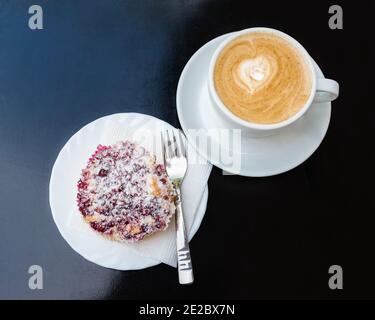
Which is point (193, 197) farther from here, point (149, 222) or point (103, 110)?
point (103, 110)

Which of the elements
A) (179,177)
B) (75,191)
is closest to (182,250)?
(179,177)

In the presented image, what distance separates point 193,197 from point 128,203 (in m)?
0.16

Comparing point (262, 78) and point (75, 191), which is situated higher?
point (262, 78)

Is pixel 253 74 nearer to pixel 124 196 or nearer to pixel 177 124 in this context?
pixel 177 124

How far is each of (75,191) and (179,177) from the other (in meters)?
0.23

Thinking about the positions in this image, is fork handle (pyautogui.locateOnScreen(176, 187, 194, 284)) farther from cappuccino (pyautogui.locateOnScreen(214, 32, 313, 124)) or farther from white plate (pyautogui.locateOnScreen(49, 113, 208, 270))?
cappuccino (pyautogui.locateOnScreen(214, 32, 313, 124))

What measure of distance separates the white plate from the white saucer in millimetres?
73

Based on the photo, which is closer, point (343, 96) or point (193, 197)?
point (193, 197)

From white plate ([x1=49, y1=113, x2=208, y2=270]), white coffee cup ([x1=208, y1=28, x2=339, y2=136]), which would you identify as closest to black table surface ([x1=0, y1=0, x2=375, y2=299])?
white plate ([x1=49, y1=113, x2=208, y2=270])

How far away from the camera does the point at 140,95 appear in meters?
1.20

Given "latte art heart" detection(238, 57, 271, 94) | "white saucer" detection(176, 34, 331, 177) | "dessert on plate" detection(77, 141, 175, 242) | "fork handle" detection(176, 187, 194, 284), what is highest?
"latte art heart" detection(238, 57, 271, 94)

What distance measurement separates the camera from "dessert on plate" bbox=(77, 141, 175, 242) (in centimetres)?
103

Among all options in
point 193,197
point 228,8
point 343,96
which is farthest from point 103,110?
point 343,96

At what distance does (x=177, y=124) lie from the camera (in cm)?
117
